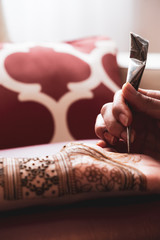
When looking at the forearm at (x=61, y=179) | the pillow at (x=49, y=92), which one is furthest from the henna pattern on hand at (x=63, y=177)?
the pillow at (x=49, y=92)

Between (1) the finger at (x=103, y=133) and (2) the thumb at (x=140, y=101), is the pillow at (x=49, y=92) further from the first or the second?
(2) the thumb at (x=140, y=101)

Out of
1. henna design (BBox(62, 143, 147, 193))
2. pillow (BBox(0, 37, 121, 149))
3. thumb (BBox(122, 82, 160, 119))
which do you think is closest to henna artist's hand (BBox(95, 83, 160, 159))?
thumb (BBox(122, 82, 160, 119))

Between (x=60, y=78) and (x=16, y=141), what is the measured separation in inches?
10.0

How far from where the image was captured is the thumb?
59cm

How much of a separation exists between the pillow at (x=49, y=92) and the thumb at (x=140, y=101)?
0.43 meters

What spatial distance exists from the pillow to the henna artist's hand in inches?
12.2

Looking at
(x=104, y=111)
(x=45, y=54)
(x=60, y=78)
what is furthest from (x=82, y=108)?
(x=104, y=111)

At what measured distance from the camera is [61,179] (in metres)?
0.46

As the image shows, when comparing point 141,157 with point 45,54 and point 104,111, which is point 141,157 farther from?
point 45,54

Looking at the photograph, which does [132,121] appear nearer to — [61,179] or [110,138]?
[110,138]

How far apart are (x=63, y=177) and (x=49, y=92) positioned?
23.1 inches

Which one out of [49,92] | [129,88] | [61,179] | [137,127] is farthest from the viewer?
[49,92]

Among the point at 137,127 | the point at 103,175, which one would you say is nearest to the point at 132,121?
the point at 137,127

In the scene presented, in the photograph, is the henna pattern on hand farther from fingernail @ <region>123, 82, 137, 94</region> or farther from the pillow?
the pillow
